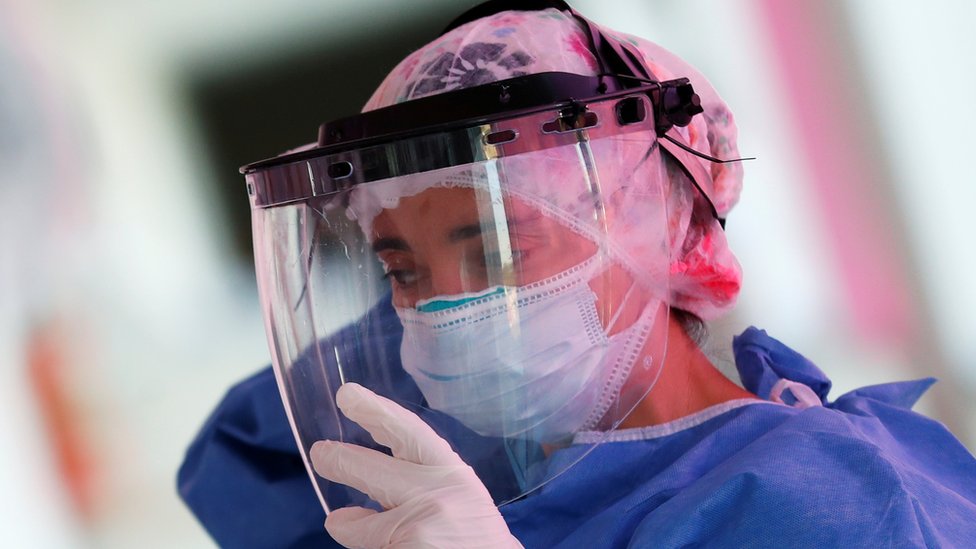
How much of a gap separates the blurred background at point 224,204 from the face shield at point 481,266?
0.83 metres

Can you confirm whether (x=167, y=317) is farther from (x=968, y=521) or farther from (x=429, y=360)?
(x=968, y=521)

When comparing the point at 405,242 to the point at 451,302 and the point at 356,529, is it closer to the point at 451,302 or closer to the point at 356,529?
the point at 451,302

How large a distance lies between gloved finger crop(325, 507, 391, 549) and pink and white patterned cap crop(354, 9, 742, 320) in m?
0.33

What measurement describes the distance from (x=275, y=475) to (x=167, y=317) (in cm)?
84

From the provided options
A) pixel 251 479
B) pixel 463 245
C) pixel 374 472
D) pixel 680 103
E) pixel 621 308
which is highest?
pixel 680 103

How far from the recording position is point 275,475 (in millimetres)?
1519

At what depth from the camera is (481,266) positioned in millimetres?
967

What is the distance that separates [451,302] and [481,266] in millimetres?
54

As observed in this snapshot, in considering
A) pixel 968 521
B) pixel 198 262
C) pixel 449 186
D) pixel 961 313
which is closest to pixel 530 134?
pixel 449 186

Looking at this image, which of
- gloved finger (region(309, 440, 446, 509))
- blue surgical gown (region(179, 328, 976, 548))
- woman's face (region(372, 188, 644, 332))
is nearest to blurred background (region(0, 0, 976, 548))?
blue surgical gown (region(179, 328, 976, 548))

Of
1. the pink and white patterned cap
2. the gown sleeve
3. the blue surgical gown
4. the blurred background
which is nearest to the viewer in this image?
the blue surgical gown

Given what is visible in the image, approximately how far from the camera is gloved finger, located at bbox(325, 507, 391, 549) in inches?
38.4

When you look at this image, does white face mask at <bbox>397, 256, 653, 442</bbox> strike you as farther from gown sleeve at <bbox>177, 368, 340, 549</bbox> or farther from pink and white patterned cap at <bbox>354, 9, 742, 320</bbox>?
gown sleeve at <bbox>177, 368, 340, 549</bbox>

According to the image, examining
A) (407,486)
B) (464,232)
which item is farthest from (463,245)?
(407,486)
